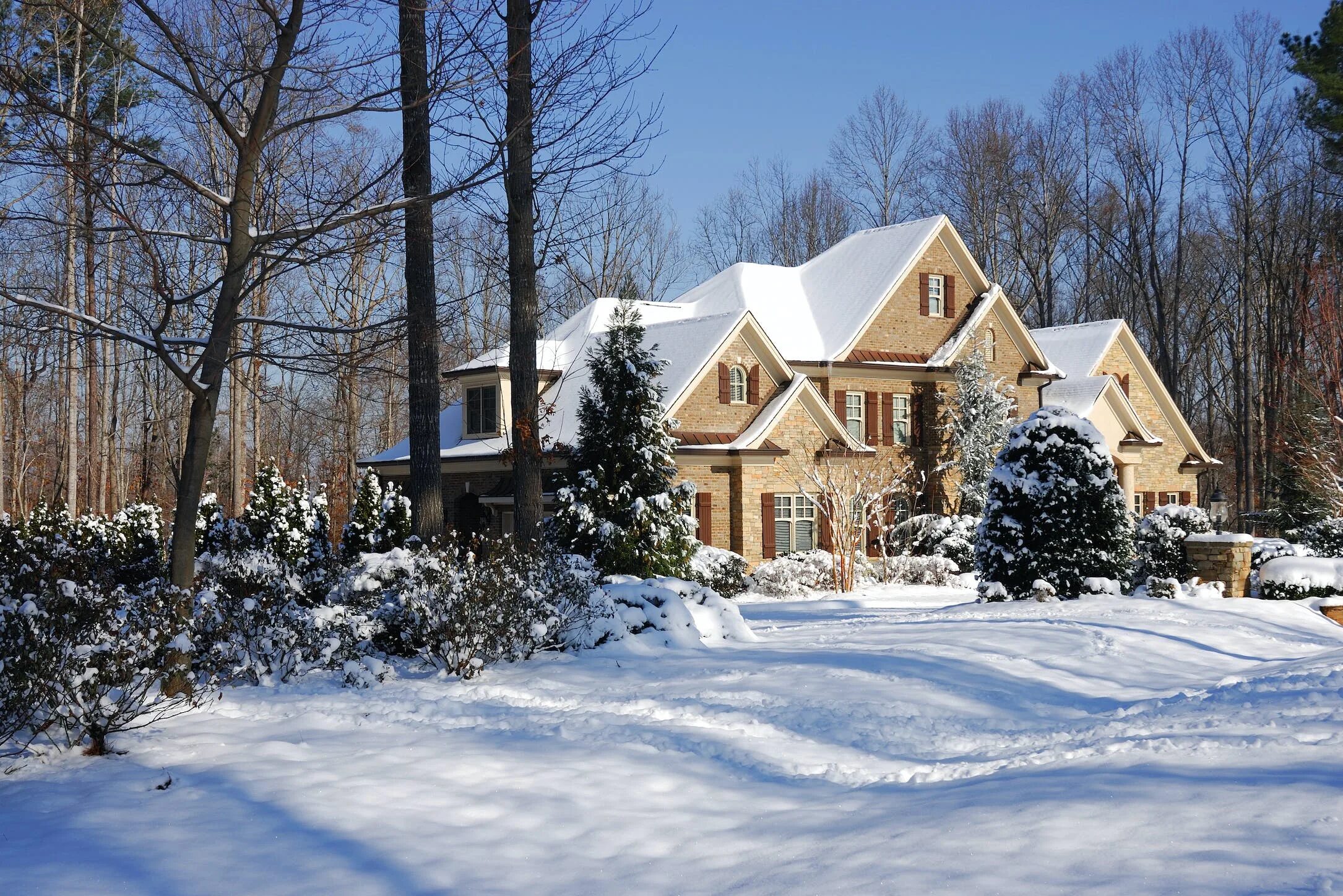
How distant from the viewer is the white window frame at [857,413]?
30.0m

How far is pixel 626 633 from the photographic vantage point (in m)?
11.8

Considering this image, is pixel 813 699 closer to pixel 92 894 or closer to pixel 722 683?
pixel 722 683

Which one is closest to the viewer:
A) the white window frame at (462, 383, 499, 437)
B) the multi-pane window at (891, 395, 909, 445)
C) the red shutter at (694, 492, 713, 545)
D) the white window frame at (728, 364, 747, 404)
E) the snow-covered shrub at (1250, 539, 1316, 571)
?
the snow-covered shrub at (1250, 539, 1316, 571)

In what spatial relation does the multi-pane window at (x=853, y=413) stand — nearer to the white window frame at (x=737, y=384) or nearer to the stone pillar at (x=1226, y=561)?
the white window frame at (x=737, y=384)

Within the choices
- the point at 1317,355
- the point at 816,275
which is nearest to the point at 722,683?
the point at 1317,355

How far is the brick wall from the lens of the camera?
1018 inches

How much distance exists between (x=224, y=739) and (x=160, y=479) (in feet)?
141

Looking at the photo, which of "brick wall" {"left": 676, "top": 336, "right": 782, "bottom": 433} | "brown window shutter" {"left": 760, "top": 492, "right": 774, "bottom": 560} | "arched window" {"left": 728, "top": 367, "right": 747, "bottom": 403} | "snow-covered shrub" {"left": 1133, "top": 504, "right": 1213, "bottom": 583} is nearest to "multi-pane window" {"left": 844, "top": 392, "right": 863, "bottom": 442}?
"brick wall" {"left": 676, "top": 336, "right": 782, "bottom": 433}

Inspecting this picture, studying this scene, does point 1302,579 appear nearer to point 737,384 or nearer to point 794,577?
point 794,577

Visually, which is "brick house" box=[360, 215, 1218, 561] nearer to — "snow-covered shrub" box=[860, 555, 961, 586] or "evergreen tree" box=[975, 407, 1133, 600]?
"snow-covered shrub" box=[860, 555, 961, 586]

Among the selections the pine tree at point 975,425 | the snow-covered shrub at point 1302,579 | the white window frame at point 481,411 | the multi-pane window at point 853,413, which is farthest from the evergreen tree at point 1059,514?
the white window frame at point 481,411

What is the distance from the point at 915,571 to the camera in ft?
78.8

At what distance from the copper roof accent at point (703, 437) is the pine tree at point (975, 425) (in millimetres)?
6768

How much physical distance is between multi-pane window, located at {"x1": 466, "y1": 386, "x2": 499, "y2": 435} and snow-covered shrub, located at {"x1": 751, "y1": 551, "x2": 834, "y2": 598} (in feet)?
26.5
